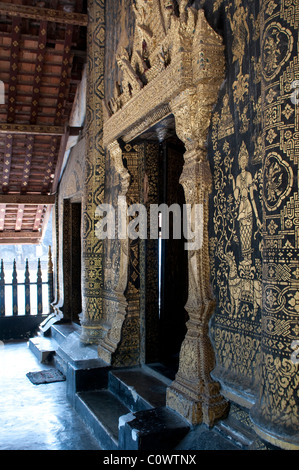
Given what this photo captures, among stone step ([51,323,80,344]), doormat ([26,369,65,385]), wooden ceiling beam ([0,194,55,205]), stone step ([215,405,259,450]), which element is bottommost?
doormat ([26,369,65,385])

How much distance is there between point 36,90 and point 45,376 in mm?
4379

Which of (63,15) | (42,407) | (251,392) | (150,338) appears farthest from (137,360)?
(63,15)

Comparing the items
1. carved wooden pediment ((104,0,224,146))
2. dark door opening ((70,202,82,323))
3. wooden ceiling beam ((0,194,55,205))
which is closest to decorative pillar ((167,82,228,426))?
carved wooden pediment ((104,0,224,146))

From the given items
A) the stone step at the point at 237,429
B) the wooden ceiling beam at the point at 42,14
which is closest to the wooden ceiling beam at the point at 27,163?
the wooden ceiling beam at the point at 42,14

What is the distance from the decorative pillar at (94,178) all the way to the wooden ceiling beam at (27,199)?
10.2ft

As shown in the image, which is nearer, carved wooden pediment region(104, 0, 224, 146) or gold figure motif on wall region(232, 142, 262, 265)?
gold figure motif on wall region(232, 142, 262, 265)

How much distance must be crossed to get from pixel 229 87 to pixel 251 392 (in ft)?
5.99

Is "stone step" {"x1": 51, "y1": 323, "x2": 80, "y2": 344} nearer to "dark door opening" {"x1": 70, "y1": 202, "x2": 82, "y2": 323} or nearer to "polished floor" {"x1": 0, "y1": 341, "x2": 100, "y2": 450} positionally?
"dark door opening" {"x1": 70, "y1": 202, "x2": 82, "y2": 323}

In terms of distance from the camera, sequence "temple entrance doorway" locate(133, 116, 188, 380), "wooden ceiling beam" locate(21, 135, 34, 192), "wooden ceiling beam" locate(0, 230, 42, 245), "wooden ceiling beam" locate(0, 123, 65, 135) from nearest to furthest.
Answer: "temple entrance doorway" locate(133, 116, 188, 380) < "wooden ceiling beam" locate(0, 123, 65, 135) < "wooden ceiling beam" locate(21, 135, 34, 192) < "wooden ceiling beam" locate(0, 230, 42, 245)

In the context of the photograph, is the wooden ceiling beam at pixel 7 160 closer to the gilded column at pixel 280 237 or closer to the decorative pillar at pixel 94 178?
the decorative pillar at pixel 94 178

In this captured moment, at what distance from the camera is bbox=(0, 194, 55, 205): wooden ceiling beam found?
8.48m

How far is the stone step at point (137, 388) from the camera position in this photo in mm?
3564

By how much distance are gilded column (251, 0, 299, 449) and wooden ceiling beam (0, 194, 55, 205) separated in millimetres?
6863

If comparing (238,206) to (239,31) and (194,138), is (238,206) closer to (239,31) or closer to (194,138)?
(194,138)
